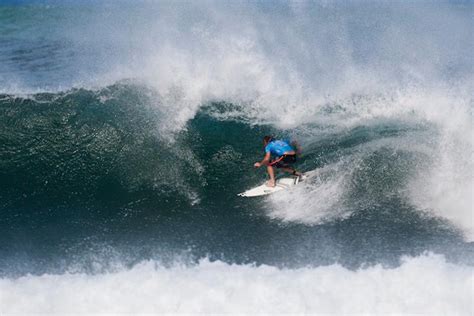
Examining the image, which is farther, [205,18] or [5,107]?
[205,18]

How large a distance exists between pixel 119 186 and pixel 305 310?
5688mm

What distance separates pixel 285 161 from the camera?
1234 centimetres

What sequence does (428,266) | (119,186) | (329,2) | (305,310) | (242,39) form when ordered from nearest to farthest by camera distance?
(305,310), (428,266), (119,186), (242,39), (329,2)

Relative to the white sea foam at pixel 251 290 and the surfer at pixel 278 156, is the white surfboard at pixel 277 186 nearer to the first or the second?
the surfer at pixel 278 156

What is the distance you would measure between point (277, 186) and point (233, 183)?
3.53 ft

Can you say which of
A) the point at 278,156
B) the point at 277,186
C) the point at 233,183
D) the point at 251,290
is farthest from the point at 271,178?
the point at 251,290

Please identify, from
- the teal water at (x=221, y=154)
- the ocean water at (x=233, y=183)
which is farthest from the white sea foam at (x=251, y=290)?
the teal water at (x=221, y=154)

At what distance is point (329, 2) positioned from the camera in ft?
105

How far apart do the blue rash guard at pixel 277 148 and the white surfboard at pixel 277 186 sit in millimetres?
643

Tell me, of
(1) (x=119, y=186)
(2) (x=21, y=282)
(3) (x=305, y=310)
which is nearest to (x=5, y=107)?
(1) (x=119, y=186)

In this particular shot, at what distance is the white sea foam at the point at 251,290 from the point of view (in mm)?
8883

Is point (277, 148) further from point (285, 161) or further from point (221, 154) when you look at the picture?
point (221, 154)

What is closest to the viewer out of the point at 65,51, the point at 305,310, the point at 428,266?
the point at 305,310

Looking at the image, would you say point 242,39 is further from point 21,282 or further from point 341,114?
point 21,282
